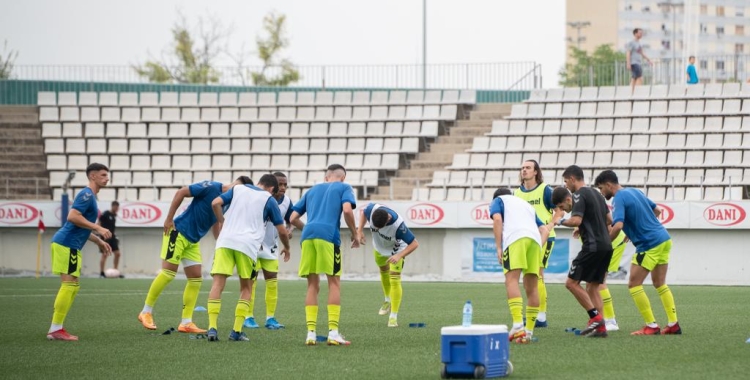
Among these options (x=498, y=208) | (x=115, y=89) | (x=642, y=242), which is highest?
(x=115, y=89)

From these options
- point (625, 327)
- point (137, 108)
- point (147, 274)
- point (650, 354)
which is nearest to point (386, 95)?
point (137, 108)

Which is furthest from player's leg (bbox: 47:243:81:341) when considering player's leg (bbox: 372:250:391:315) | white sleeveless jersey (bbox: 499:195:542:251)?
white sleeveless jersey (bbox: 499:195:542:251)

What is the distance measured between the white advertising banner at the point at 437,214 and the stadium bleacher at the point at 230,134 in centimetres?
257

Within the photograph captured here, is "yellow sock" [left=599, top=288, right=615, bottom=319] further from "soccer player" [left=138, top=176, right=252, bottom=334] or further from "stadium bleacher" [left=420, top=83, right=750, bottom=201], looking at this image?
"stadium bleacher" [left=420, top=83, right=750, bottom=201]

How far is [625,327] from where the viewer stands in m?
14.4

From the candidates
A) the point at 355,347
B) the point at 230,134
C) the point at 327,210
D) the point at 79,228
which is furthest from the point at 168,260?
the point at 230,134

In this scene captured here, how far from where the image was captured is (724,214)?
27062 millimetres

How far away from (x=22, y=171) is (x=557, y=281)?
17959 mm

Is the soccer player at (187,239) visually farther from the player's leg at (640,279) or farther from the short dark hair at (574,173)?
the player's leg at (640,279)

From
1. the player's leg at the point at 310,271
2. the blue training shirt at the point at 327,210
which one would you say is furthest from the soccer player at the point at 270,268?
the player's leg at the point at 310,271

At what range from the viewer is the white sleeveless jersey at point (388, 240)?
1525 centimetres

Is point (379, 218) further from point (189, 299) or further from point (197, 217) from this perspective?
point (189, 299)

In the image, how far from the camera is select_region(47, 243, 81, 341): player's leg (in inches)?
527

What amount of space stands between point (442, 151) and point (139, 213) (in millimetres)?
9951
